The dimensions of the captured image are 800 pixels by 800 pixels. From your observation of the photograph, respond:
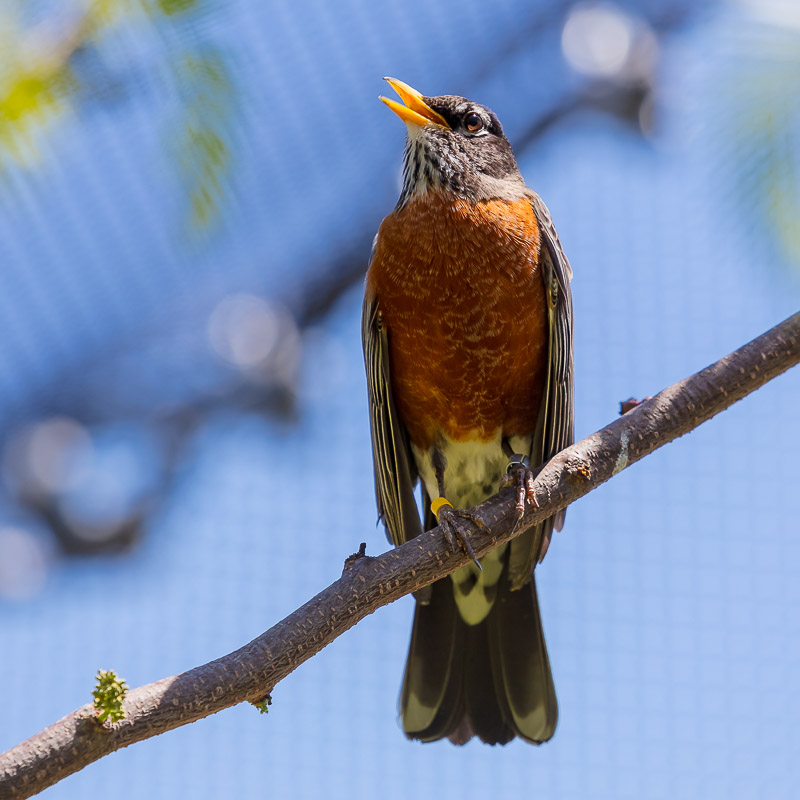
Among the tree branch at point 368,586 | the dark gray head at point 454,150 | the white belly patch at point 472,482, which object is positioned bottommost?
the tree branch at point 368,586

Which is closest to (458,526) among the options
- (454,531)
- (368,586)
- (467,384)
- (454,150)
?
(454,531)

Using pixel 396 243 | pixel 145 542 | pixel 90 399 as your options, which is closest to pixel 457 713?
pixel 396 243

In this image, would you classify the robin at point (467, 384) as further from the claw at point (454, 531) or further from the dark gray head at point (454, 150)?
the claw at point (454, 531)

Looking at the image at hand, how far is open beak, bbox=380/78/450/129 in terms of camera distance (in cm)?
369

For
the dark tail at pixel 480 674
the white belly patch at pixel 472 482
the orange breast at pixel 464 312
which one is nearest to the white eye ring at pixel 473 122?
the orange breast at pixel 464 312

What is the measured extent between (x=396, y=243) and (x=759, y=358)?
1.34 m

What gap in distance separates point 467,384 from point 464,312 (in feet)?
0.86

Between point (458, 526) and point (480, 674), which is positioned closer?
point (458, 526)

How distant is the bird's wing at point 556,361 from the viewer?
11.0ft

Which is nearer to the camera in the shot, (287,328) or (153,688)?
(153,688)

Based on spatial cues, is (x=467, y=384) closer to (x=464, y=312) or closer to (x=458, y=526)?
(x=464, y=312)

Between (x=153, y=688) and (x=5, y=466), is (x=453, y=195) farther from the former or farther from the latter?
(x=5, y=466)

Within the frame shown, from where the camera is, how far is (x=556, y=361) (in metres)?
3.33

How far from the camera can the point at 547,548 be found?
362cm
